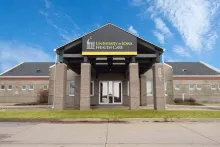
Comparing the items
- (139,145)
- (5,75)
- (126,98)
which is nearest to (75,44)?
(126,98)

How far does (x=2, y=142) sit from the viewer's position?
6297mm

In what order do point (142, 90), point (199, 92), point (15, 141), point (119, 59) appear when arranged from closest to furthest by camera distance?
point (15, 141)
point (119, 59)
point (142, 90)
point (199, 92)

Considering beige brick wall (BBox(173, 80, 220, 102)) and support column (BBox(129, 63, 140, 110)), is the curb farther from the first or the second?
beige brick wall (BBox(173, 80, 220, 102))

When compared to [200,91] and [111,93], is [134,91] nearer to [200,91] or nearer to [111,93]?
[111,93]

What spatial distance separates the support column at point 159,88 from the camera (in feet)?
50.6

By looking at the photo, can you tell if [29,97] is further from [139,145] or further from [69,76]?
[139,145]

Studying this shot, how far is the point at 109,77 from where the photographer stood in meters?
23.0

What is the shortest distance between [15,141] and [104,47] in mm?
10592

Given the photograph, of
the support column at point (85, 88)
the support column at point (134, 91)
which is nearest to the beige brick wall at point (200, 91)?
the support column at point (134, 91)

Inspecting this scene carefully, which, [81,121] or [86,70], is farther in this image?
[86,70]

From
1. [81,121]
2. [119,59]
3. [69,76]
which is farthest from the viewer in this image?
[69,76]

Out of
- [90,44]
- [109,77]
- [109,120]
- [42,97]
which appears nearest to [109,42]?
[90,44]

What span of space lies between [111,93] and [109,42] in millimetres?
8246

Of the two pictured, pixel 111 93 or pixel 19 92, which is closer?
pixel 111 93
